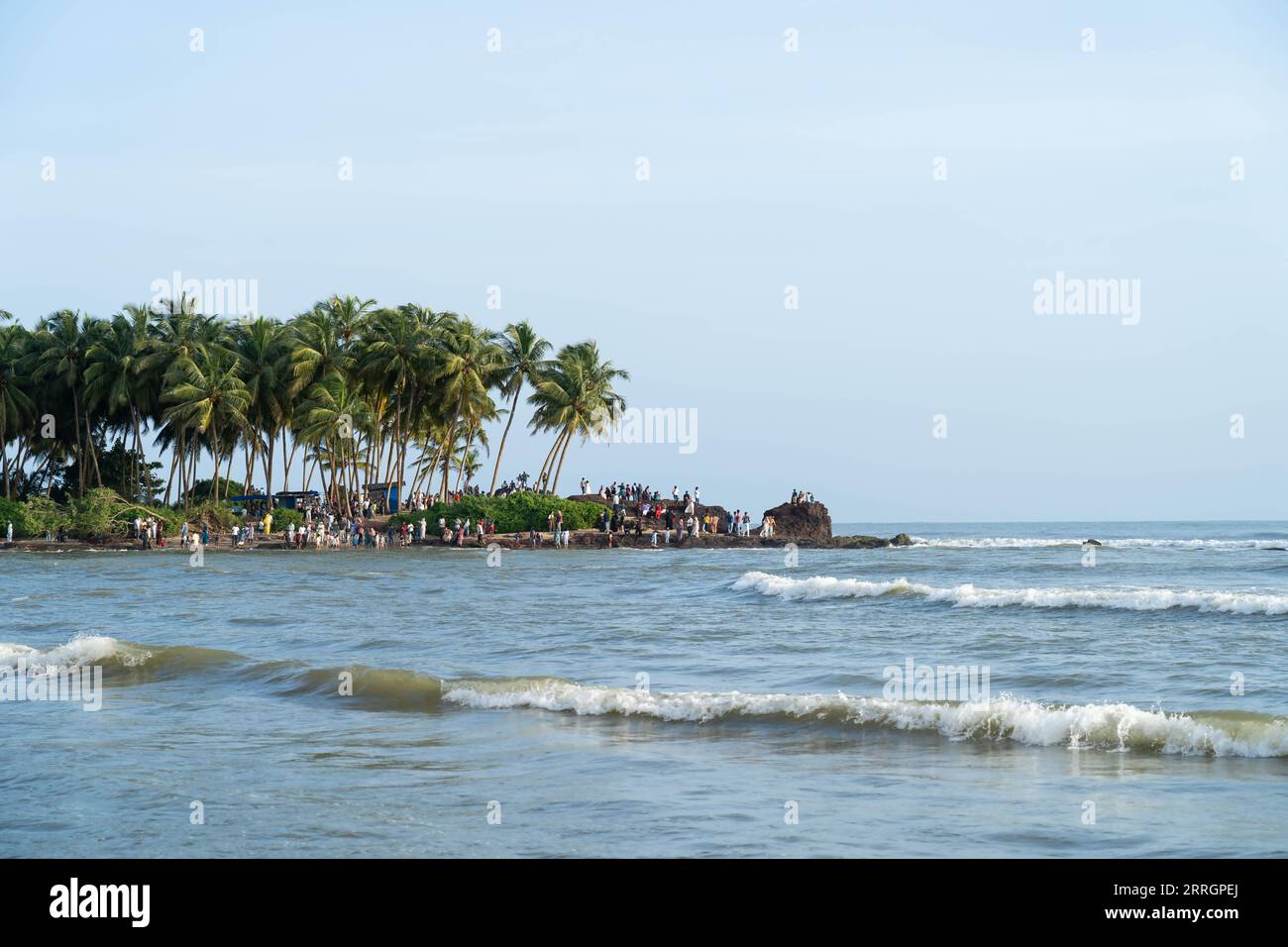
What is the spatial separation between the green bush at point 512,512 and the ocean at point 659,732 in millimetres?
35649

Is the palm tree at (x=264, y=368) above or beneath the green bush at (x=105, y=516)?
above

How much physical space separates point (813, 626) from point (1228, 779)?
1230 centimetres

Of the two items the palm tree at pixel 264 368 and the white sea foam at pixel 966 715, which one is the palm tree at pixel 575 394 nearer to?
the palm tree at pixel 264 368

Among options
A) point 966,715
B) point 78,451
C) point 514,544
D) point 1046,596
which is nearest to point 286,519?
point 514,544

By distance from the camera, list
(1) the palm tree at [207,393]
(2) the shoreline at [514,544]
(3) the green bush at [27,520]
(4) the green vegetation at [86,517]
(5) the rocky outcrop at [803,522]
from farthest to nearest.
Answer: (5) the rocky outcrop at [803,522] < (1) the palm tree at [207,393] < (3) the green bush at [27,520] < (4) the green vegetation at [86,517] < (2) the shoreline at [514,544]

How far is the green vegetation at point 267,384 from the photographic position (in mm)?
60219

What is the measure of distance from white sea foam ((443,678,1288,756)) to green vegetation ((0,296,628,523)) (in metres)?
48.1

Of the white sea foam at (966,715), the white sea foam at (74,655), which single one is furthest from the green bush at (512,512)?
the white sea foam at (966,715)

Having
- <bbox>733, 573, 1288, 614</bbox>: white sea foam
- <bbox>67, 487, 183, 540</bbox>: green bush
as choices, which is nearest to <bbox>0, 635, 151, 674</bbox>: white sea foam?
<bbox>733, 573, 1288, 614</bbox>: white sea foam

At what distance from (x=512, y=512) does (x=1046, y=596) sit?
3948 cm

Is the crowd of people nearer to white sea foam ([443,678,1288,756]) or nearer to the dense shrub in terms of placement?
the dense shrub

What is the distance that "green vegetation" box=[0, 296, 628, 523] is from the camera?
2371 inches

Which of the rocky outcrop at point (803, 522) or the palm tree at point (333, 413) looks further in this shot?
the rocky outcrop at point (803, 522)
